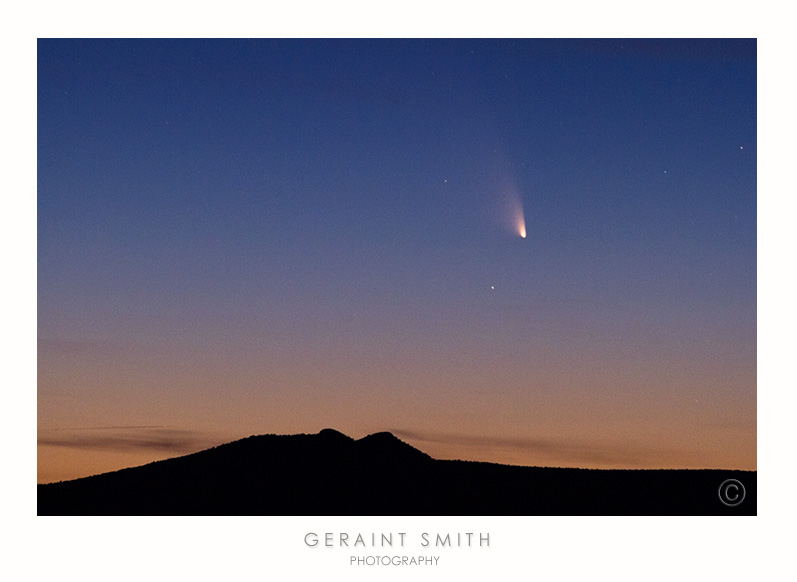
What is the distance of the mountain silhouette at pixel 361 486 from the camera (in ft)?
33.7

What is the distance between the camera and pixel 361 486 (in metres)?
12.2

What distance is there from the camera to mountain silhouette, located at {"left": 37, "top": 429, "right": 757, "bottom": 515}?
10.3 metres
